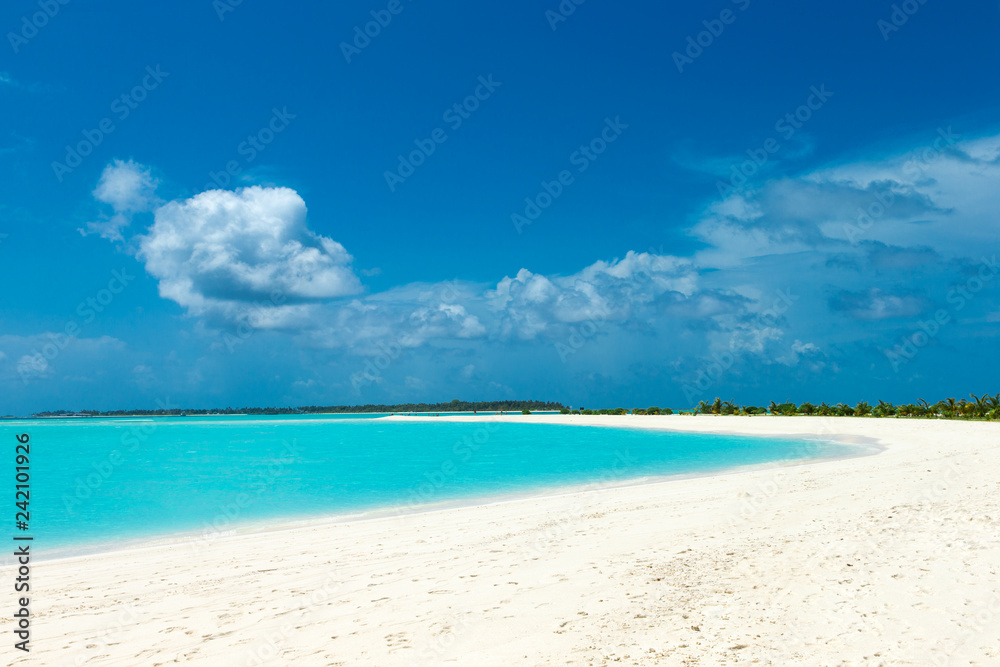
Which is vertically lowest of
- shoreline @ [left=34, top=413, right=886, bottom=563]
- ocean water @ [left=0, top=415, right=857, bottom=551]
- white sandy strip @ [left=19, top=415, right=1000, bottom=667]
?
ocean water @ [left=0, top=415, right=857, bottom=551]

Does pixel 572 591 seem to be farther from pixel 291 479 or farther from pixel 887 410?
pixel 887 410

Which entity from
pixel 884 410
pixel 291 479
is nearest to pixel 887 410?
pixel 884 410

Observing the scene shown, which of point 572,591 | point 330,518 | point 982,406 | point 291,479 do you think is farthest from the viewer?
point 982,406

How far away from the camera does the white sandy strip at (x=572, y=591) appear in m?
5.28

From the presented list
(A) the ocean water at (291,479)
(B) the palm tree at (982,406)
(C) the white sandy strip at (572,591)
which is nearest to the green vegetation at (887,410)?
(B) the palm tree at (982,406)

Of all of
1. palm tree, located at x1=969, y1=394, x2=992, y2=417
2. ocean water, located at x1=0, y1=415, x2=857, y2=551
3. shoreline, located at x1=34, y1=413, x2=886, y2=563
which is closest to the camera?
shoreline, located at x1=34, y1=413, x2=886, y2=563

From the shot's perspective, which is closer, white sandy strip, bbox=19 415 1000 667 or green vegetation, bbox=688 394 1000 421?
white sandy strip, bbox=19 415 1000 667

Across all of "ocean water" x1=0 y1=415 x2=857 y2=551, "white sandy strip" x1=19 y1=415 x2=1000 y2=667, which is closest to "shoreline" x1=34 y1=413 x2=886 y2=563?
"ocean water" x1=0 y1=415 x2=857 y2=551

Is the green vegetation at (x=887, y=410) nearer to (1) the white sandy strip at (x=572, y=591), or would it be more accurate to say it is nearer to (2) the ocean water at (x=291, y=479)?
(2) the ocean water at (x=291, y=479)

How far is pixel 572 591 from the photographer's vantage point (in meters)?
6.89

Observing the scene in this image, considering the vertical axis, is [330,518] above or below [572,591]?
below

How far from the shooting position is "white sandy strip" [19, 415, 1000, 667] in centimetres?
528

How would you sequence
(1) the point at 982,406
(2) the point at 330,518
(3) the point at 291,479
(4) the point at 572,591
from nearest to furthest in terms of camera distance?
(4) the point at 572,591 < (2) the point at 330,518 < (3) the point at 291,479 < (1) the point at 982,406

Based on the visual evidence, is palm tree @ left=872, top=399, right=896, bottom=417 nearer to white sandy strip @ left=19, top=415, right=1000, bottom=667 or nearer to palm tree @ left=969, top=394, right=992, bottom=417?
palm tree @ left=969, top=394, right=992, bottom=417
